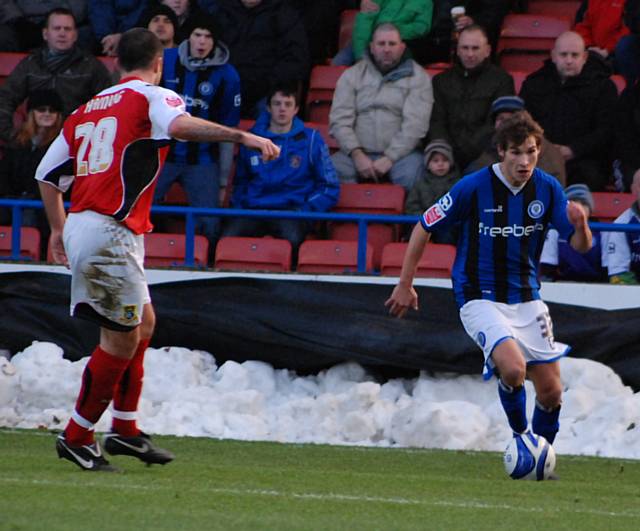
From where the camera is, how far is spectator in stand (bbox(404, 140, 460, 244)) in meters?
11.4

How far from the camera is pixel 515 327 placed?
7770 millimetres

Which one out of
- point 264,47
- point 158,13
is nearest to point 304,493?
point 158,13

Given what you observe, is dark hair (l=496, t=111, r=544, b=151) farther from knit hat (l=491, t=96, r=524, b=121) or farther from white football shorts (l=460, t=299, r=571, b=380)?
knit hat (l=491, t=96, r=524, b=121)

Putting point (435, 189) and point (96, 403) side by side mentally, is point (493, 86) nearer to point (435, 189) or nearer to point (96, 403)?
point (435, 189)

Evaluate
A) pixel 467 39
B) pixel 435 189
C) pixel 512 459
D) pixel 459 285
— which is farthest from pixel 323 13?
pixel 512 459

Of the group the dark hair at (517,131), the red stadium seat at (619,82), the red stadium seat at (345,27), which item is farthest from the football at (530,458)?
the red stadium seat at (345,27)

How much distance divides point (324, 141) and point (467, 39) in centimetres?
138

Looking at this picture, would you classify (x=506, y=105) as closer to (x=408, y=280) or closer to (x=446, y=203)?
(x=446, y=203)

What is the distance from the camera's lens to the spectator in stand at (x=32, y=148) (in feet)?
39.0

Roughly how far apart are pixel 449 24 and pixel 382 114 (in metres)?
1.79

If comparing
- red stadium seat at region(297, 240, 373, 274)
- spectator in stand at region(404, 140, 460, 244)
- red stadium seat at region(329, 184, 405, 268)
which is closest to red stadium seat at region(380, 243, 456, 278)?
red stadium seat at region(297, 240, 373, 274)

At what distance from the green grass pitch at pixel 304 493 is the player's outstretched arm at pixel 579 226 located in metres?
1.15

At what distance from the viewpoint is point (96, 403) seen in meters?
6.88

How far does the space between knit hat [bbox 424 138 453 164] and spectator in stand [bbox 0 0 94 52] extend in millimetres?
3671
